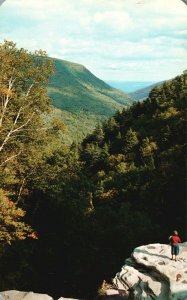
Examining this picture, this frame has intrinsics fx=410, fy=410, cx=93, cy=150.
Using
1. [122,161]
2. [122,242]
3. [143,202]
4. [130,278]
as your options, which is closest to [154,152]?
[122,161]


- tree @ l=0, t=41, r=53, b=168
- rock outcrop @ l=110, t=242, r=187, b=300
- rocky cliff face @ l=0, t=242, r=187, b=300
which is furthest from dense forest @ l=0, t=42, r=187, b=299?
rock outcrop @ l=110, t=242, r=187, b=300

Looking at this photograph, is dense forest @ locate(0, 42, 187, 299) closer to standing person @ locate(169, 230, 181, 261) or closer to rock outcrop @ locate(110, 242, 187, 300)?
rock outcrop @ locate(110, 242, 187, 300)

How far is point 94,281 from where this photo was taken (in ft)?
104

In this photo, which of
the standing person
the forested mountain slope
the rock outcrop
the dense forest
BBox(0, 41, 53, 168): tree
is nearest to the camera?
the rock outcrop

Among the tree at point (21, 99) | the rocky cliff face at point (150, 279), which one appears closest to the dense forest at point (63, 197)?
the tree at point (21, 99)

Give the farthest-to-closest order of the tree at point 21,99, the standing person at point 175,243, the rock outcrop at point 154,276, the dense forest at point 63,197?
the dense forest at point 63,197, the tree at point 21,99, the standing person at point 175,243, the rock outcrop at point 154,276

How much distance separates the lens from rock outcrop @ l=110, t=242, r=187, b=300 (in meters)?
14.9

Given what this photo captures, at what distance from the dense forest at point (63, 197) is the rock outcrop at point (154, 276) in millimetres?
5670

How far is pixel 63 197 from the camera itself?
123ft

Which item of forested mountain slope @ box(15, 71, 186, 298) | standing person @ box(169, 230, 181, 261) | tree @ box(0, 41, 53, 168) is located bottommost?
forested mountain slope @ box(15, 71, 186, 298)

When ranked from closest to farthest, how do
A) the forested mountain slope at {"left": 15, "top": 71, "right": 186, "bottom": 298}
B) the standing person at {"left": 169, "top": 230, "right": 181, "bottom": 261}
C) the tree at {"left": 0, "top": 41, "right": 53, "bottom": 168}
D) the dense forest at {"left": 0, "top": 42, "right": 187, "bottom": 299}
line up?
the standing person at {"left": 169, "top": 230, "right": 181, "bottom": 261}, the tree at {"left": 0, "top": 41, "right": 53, "bottom": 168}, the dense forest at {"left": 0, "top": 42, "right": 187, "bottom": 299}, the forested mountain slope at {"left": 15, "top": 71, "right": 186, "bottom": 298}

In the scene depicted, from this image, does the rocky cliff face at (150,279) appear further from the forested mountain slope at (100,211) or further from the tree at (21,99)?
the forested mountain slope at (100,211)

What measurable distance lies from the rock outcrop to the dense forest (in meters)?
Answer: 5.67

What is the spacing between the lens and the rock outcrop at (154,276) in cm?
1487
